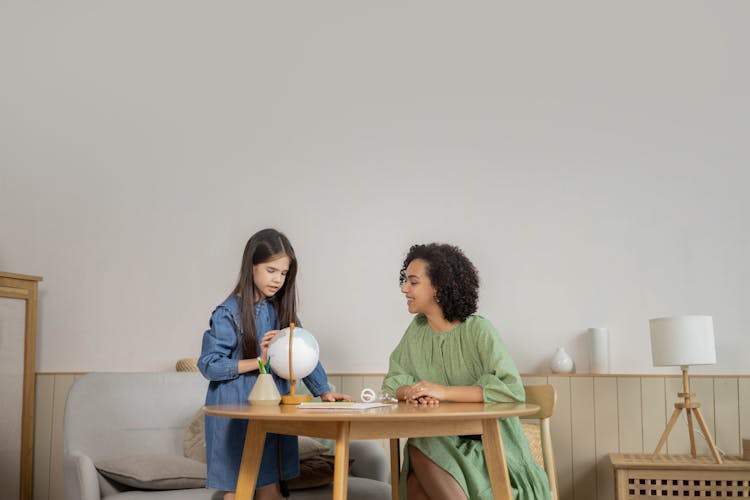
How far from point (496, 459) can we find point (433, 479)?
29cm

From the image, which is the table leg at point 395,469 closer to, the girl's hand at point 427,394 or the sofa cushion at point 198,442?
the girl's hand at point 427,394

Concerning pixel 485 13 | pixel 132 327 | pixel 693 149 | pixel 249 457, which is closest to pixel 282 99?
pixel 485 13

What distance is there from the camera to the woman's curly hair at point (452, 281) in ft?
8.79

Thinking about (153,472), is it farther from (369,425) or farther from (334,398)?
(369,425)

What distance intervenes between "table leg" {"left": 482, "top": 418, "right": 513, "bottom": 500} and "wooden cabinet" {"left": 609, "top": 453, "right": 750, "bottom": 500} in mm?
1204

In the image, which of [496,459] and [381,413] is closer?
[381,413]

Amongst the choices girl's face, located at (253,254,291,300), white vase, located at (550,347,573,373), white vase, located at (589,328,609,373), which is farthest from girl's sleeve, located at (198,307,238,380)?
white vase, located at (589,328,609,373)

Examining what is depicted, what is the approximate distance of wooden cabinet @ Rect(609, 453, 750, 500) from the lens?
3.18m

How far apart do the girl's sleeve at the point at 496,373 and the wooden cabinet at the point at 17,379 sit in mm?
2376

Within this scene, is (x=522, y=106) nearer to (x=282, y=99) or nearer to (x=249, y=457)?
(x=282, y=99)

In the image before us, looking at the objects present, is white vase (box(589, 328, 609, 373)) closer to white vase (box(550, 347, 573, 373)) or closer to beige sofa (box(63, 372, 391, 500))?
white vase (box(550, 347, 573, 373))

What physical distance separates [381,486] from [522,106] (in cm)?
192

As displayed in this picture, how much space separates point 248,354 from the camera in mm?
2516

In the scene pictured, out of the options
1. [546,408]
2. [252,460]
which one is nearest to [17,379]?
[252,460]
